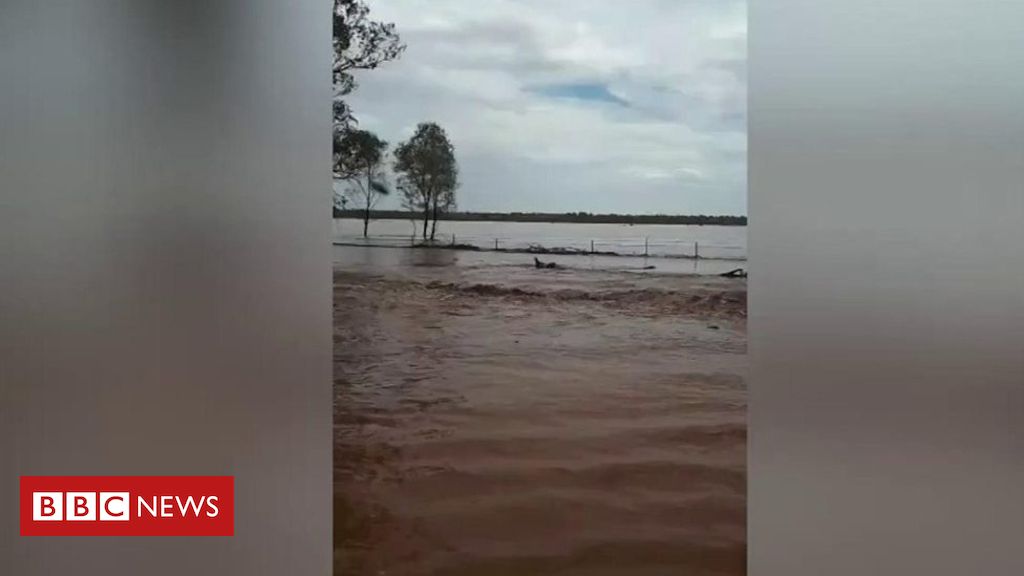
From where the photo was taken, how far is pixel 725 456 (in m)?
1.94

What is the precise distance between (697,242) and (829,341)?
440 mm

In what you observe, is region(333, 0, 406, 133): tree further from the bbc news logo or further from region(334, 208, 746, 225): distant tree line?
the bbc news logo

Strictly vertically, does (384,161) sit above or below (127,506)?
above

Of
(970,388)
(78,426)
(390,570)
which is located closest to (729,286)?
(970,388)

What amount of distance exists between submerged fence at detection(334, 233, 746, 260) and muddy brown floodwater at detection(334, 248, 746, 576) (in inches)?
2.9

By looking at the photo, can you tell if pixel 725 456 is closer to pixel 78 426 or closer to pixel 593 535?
pixel 593 535

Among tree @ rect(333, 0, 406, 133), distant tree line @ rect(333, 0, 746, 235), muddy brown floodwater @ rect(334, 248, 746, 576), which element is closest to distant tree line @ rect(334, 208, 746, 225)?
distant tree line @ rect(333, 0, 746, 235)

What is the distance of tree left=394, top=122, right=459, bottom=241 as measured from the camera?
1.93m

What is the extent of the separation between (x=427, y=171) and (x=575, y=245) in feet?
1.44

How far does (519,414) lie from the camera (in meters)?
1.97

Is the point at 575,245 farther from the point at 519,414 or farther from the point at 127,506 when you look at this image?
the point at 127,506

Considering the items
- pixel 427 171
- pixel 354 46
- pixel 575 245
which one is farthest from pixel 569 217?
pixel 354 46

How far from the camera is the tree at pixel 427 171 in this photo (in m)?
1.93

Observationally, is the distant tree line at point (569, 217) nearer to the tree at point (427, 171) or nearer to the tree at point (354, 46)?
the tree at point (427, 171)
